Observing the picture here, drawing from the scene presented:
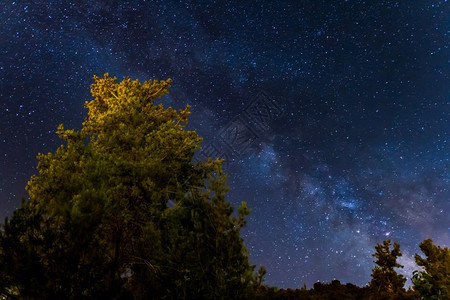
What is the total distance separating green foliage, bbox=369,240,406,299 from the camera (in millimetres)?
18380

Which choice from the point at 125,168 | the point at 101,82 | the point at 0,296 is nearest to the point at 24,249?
the point at 0,296

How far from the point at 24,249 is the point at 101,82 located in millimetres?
9225

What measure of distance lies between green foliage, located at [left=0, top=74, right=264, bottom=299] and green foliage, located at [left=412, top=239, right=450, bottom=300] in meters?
15.9

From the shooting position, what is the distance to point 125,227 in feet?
31.4

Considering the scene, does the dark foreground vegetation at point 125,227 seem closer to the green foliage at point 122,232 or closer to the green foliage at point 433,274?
the green foliage at point 122,232

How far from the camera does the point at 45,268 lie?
5.72 metres

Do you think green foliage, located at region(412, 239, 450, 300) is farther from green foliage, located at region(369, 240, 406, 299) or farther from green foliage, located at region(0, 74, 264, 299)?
green foliage, located at region(0, 74, 264, 299)

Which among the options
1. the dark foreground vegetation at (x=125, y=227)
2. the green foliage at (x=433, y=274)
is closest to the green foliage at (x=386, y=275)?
the green foliage at (x=433, y=274)

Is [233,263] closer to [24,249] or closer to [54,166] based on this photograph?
[24,249]

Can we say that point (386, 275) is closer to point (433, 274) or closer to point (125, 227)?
point (433, 274)

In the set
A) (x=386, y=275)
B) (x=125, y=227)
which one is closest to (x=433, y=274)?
(x=386, y=275)

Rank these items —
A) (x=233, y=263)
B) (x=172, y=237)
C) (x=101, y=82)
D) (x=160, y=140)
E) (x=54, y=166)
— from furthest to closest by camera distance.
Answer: (x=101, y=82) → (x=160, y=140) → (x=54, y=166) → (x=172, y=237) → (x=233, y=263)

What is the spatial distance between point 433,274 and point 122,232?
17876mm

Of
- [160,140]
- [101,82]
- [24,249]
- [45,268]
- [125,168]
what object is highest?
[101,82]
